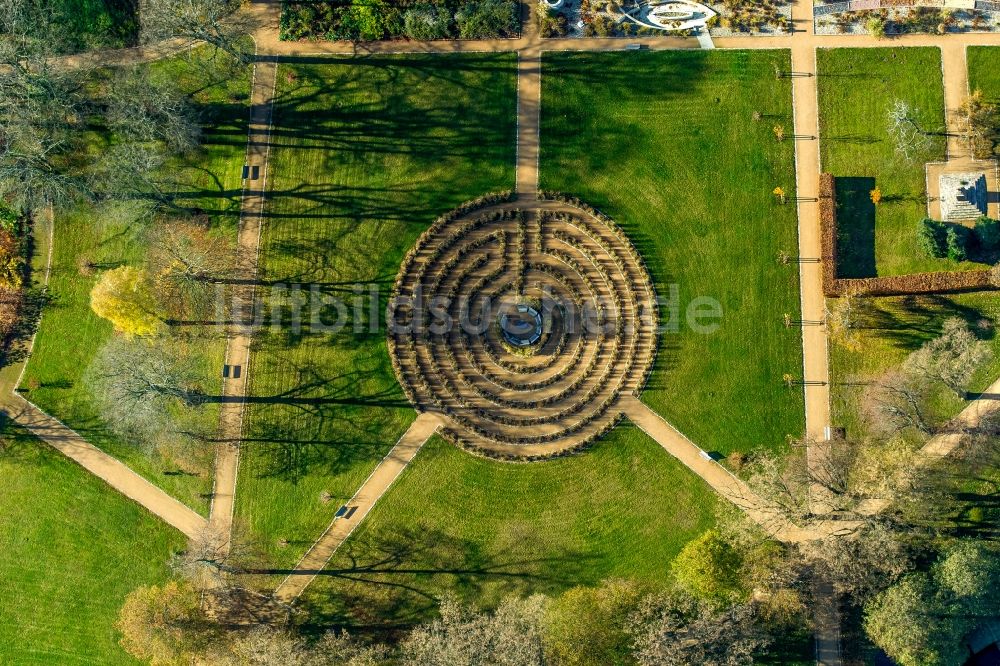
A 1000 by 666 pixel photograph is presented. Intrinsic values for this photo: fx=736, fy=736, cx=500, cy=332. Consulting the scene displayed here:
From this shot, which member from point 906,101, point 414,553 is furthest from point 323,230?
point 906,101

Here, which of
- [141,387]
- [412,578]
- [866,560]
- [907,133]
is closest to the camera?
[866,560]

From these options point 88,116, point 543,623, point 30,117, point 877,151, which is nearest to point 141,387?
point 30,117

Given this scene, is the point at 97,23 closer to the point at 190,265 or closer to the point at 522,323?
the point at 190,265

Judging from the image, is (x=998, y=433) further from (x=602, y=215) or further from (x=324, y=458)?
(x=324, y=458)

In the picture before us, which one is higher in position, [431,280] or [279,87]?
[279,87]

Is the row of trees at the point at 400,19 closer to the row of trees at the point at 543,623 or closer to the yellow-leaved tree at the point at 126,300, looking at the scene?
the yellow-leaved tree at the point at 126,300

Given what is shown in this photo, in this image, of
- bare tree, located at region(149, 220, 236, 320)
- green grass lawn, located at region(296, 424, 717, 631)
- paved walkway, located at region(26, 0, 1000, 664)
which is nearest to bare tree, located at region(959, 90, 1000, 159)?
paved walkway, located at region(26, 0, 1000, 664)

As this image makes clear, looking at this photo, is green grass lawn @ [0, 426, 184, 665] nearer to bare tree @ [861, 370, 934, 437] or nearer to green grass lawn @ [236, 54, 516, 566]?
green grass lawn @ [236, 54, 516, 566]
